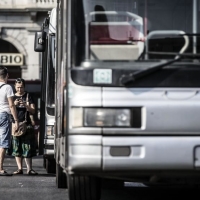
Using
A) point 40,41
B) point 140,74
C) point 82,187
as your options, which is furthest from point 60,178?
point 140,74

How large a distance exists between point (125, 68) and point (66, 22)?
0.72 m

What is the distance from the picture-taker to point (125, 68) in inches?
300

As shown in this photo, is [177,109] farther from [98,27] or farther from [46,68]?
[46,68]

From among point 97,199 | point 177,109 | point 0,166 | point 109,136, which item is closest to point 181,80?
point 177,109

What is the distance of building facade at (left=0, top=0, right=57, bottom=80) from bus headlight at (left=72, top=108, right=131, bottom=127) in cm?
3604

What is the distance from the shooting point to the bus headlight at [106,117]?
7598mm

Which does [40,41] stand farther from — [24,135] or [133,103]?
[133,103]

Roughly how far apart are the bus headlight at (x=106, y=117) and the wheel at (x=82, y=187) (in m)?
1.17

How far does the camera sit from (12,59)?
43.7m

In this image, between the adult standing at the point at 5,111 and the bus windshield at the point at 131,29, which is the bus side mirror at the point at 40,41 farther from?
the bus windshield at the point at 131,29

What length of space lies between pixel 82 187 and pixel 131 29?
1.70 m

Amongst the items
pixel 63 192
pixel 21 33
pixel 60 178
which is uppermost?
pixel 21 33

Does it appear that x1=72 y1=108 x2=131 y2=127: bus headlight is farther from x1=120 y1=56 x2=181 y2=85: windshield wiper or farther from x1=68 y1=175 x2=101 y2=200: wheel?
x1=68 y1=175 x2=101 y2=200: wheel

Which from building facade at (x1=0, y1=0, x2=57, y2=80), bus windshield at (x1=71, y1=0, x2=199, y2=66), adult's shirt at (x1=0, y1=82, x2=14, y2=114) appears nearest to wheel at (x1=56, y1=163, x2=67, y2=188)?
adult's shirt at (x1=0, y1=82, x2=14, y2=114)
